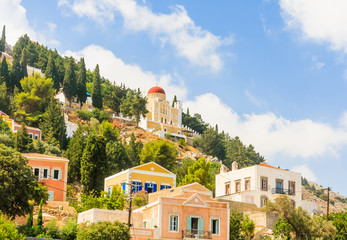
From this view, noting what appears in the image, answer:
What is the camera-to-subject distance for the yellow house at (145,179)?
163 feet

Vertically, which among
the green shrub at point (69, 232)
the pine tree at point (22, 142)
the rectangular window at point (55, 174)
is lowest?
the green shrub at point (69, 232)

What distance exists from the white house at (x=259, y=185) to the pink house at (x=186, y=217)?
14229mm

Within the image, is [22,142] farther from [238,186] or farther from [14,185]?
[14,185]

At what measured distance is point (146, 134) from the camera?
349 feet

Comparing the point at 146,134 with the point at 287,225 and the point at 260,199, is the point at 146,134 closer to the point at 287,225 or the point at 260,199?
the point at 260,199

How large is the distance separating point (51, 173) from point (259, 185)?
21848 millimetres

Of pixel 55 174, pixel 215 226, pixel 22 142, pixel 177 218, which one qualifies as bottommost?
pixel 215 226

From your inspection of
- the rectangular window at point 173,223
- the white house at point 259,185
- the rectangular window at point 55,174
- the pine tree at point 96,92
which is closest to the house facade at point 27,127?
the pine tree at point 96,92

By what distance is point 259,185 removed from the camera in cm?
5350

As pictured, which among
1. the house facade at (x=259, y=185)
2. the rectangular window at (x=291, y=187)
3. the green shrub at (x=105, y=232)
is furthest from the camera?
the rectangular window at (x=291, y=187)

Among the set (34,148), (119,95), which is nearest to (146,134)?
(119,95)

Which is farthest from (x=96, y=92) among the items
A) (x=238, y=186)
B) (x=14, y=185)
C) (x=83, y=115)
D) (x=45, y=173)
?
(x=14, y=185)

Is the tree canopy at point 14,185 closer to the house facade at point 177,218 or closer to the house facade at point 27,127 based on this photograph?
the house facade at point 177,218

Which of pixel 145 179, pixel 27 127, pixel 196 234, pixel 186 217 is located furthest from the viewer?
pixel 27 127
